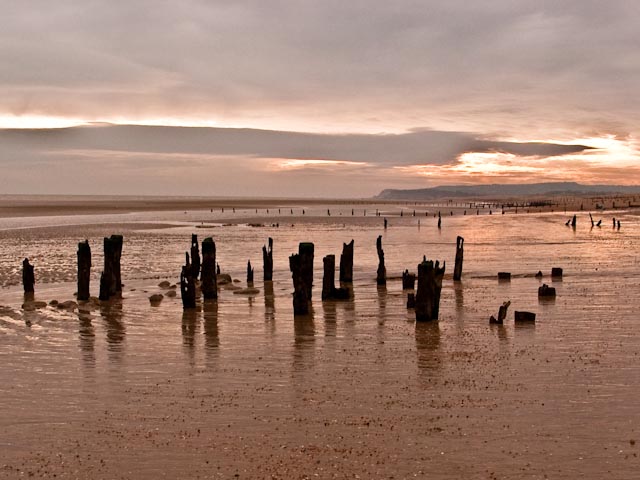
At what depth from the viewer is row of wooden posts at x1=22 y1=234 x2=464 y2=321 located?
19375 mm

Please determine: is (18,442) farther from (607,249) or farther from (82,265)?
(607,249)

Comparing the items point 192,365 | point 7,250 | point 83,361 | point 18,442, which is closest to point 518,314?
point 192,365

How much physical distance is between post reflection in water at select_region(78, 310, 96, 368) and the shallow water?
6 centimetres

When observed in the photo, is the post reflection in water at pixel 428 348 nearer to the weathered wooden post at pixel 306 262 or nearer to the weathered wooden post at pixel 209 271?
the weathered wooden post at pixel 306 262

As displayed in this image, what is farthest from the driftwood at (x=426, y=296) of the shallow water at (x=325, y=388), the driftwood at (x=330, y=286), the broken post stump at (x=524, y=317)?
the driftwood at (x=330, y=286)

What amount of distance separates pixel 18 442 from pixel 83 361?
492 cm

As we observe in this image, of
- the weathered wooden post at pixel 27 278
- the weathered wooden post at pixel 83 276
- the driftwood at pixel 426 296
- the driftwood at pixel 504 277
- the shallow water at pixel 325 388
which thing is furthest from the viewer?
the driftwood at pixel 504 277

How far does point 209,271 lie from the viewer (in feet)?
77.0

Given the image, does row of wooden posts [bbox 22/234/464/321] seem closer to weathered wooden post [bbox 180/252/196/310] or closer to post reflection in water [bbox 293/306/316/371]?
weathered wooden post [bbox 180/252/196/310]

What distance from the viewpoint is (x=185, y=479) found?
28.8 feet

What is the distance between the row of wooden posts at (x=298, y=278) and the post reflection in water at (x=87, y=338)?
2.97 m

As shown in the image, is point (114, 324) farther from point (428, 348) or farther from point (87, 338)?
point (428, 348)

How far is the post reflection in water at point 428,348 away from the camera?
14.0 meters

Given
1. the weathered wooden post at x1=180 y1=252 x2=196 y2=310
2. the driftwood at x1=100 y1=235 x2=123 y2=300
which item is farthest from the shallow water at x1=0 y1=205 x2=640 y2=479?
the driftwood at x1=100 y1=235 x2=123 y2=300
